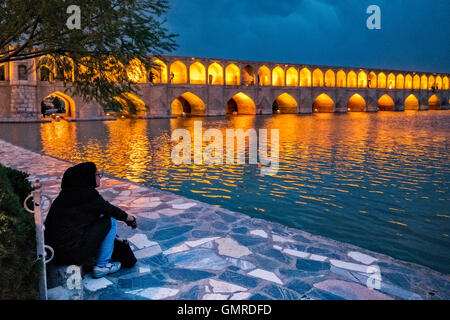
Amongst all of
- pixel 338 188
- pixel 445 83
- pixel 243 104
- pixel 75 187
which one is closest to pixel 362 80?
pixel 445 83

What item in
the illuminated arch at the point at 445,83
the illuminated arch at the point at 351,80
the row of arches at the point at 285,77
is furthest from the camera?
the illuminated arch at the point at 445,83

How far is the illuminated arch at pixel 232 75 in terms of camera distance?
3768 centimetres

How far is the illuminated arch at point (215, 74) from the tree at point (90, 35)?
31534mm

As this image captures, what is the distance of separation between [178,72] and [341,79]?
21982 mm

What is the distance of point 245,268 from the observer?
3.05m

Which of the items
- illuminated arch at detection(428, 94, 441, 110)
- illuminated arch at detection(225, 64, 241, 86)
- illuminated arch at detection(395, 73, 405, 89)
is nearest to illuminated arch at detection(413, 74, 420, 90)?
illuminated arch at detection(395, 73, 405, 89)

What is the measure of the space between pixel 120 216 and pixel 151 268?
536mm

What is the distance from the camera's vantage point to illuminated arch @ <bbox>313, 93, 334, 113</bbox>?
44.2 meters

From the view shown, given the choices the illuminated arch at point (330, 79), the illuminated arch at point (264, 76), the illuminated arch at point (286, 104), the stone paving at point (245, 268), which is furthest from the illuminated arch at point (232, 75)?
A: the stone paving at point (245, 268)

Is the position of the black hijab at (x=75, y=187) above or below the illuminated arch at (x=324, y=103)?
below

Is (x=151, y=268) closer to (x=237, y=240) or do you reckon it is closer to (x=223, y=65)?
(x=237, y=240)

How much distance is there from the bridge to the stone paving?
20.7m

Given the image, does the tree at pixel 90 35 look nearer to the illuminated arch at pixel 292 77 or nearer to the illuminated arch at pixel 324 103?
the illuminated arch at pixel 292 77

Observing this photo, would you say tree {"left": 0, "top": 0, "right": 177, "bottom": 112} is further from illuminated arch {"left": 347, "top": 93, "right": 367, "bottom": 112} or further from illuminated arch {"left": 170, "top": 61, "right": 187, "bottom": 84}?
illuminated arch {"left": 347, "top": 93, "right": 367, "bottom": 112}
